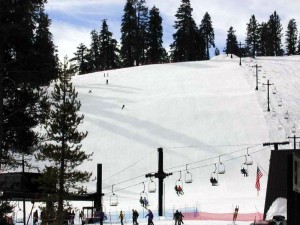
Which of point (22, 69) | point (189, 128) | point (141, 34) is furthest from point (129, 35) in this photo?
point (22, 69)

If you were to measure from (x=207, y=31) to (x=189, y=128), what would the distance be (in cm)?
6936

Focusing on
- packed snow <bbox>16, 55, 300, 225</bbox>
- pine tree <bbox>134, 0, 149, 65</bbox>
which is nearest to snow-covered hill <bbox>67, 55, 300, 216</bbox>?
packed snow <bbox>16, 55, 300, 225</bbox>

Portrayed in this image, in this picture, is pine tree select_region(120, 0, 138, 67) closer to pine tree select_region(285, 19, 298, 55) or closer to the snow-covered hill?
the snow-covered hill

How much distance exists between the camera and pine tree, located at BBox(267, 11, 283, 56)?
129 m

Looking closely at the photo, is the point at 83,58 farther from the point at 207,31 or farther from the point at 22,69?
the point at 22,69

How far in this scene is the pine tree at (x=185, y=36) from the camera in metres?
114

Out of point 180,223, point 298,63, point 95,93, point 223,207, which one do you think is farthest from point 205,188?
point 298,63

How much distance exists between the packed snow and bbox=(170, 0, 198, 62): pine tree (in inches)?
1045

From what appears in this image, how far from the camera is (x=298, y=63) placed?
95.8 m

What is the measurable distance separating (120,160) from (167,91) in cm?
2159

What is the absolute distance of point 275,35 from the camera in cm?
12975

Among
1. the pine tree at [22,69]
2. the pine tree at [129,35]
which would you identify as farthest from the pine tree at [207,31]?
the pine tree at [22,69]

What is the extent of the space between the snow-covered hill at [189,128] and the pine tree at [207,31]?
40598mm

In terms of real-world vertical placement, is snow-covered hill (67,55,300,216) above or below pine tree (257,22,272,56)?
below
